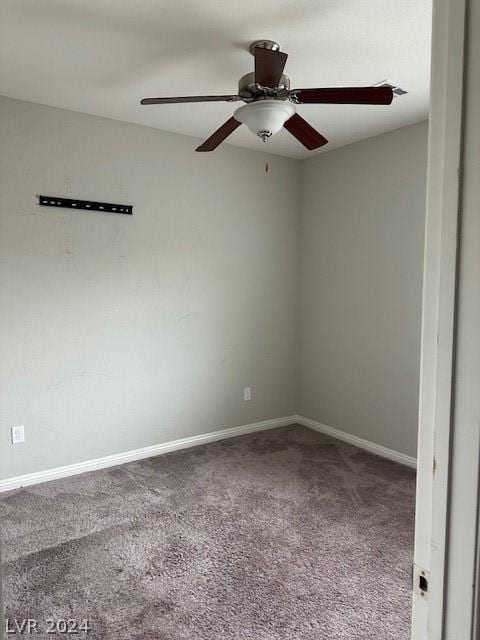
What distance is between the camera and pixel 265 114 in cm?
213

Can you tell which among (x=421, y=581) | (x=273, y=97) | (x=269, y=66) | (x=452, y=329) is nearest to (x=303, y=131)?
(x=273, y=97)

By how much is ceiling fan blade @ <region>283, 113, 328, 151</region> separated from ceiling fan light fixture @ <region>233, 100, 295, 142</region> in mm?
101

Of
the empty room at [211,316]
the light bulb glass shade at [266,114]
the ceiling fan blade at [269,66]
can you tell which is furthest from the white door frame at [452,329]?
the light bulb glass shade at [266,114]

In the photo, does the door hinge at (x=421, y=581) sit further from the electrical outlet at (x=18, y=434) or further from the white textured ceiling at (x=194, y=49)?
the electrical outlet at (x=18, y=434)

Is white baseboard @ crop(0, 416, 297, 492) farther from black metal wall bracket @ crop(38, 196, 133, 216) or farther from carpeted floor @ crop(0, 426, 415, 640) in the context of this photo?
black metal wall bracket @ crop(38, 196, 133, 216)

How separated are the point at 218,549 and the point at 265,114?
214 cm

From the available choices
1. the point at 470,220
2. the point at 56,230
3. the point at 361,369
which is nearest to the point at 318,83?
the point at 56,230

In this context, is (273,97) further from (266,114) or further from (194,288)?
(194,288)

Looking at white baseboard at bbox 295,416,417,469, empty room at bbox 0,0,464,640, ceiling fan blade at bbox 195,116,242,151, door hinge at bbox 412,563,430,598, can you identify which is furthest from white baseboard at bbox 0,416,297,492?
door hinge at bbox 412,563,430,598

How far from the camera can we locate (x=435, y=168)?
0.67 meters

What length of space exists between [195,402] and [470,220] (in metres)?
3.40

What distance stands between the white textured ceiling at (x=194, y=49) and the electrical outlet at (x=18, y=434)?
6.91 ft

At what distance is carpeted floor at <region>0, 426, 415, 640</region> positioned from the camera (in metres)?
1.89

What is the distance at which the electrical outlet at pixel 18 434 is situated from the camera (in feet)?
9.99
